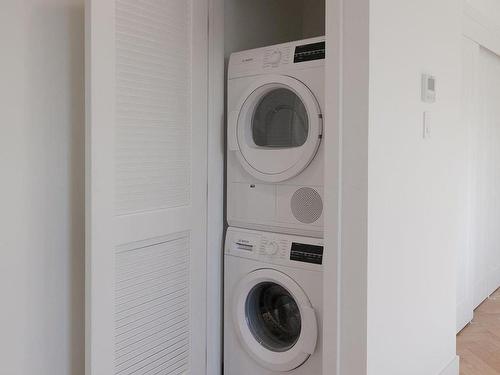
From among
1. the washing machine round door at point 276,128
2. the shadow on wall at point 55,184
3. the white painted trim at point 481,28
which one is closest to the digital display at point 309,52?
the washing machine round door at point 276,128

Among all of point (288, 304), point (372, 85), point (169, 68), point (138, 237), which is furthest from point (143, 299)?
point (372, 85)

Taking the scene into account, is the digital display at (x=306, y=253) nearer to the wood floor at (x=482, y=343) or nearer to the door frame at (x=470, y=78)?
the wood floor at (x=482, y=343)

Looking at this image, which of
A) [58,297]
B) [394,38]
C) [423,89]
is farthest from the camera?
[423,89]

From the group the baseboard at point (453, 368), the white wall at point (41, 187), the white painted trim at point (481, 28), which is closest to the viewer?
the white wall at point (41, 187)

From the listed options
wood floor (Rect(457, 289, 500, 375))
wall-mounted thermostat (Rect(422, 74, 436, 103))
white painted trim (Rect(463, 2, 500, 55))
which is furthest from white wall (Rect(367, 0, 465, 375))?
white painted trim (Rect(463, 2, 500, 55))

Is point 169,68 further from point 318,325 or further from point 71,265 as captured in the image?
point 318,325

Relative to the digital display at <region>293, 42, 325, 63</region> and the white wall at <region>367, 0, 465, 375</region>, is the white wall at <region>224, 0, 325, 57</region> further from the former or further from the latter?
the white wall at <region>367, 0, 465, 375</region>

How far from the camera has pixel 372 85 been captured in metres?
1.49

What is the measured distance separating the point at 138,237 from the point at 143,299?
26cm

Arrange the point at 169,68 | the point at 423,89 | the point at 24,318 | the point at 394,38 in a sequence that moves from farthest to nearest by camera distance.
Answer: the point at 423,89
the point at 169,68
the point at 394,38
the point at 24,318

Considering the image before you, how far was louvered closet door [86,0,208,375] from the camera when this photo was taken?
4.77 ft

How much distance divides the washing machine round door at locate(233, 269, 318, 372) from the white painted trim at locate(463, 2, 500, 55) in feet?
7.23

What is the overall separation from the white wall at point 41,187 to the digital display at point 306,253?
88 centimetres

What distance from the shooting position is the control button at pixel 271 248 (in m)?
1.92
